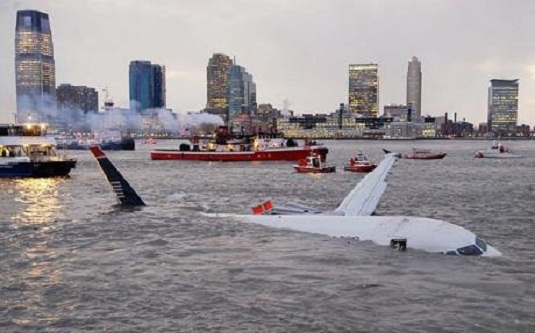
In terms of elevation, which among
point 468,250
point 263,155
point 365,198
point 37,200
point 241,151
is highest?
point 365,198

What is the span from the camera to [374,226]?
88.6 ft

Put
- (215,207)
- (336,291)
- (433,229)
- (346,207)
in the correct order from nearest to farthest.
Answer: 1. (336,291)
2. (433,229)
3. (346,207)
4. (215,207)

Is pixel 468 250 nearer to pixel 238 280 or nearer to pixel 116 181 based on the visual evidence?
pixel 238 280

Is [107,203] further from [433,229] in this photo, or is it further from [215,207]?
[433,229]

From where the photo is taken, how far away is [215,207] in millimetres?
48750

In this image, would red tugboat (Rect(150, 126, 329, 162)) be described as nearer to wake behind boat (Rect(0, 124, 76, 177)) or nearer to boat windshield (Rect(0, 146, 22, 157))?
wake behind boat (Rect(0, 124, 76, 177))

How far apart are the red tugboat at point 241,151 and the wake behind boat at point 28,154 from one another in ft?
171

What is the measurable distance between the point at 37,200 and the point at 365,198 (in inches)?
1446

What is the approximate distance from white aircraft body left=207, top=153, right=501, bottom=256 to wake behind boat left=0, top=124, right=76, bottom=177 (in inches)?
2211

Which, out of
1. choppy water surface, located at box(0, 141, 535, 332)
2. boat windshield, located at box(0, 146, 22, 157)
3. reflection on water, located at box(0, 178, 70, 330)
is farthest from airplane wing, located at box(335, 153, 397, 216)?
boat windshield, located at box(0, 146, 22, 157)

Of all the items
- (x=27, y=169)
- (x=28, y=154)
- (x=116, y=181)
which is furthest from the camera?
(x=28, y=154)

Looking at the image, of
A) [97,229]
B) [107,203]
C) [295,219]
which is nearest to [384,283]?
[295,219]

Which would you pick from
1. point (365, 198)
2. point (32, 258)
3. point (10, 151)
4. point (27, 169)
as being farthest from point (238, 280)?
point (10, 151)

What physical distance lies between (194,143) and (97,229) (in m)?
122
